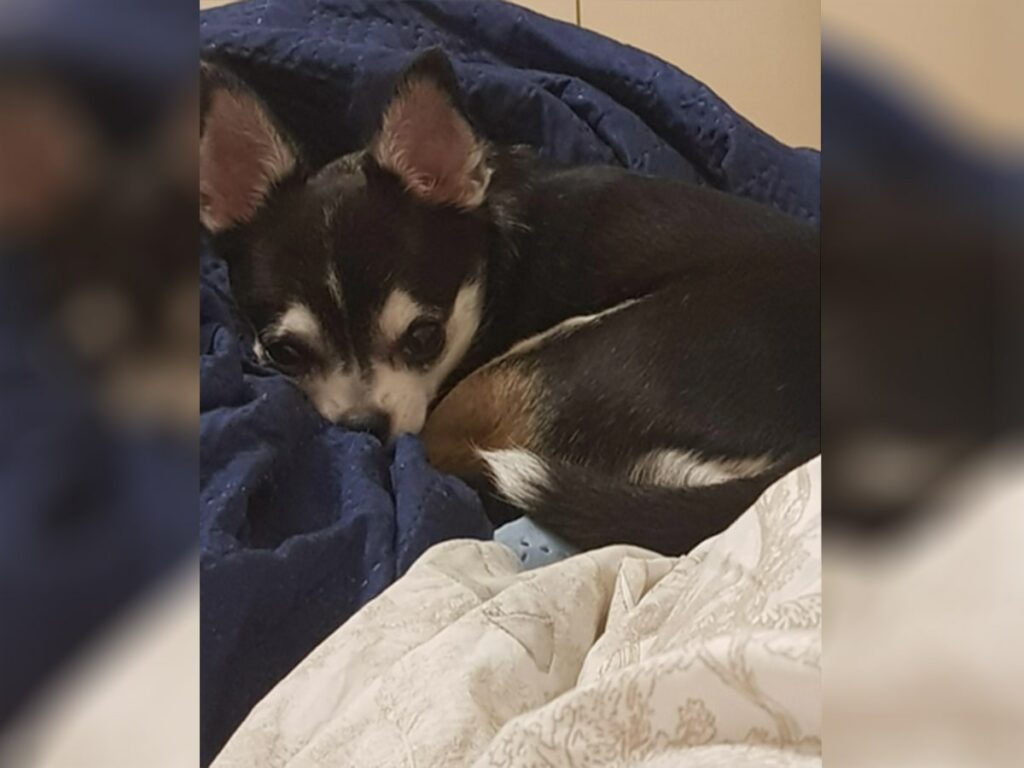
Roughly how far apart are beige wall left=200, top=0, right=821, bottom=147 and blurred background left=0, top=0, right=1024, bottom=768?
16 centimetres

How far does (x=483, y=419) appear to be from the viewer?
67 cm

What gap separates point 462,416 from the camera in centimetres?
67

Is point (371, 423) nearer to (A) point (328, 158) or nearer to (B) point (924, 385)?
(A) point (328, 158)

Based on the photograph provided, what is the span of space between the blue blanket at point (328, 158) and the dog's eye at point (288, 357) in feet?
0.04

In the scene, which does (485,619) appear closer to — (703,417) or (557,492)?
(557,492)

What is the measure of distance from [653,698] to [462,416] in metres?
0.24

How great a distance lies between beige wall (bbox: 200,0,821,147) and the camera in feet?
2.07

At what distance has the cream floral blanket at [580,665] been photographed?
0.50 metres

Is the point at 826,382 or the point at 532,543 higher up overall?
the point at 826,382

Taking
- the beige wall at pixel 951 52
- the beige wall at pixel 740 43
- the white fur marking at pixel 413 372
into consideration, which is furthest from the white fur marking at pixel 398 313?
the beige wall at pixel 951 52

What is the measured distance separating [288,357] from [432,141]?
0.18m

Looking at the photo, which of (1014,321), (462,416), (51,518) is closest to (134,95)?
(51,518)

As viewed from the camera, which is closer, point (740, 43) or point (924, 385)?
point (924, 385)

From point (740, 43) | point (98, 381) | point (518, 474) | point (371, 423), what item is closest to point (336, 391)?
point (371, 423)
